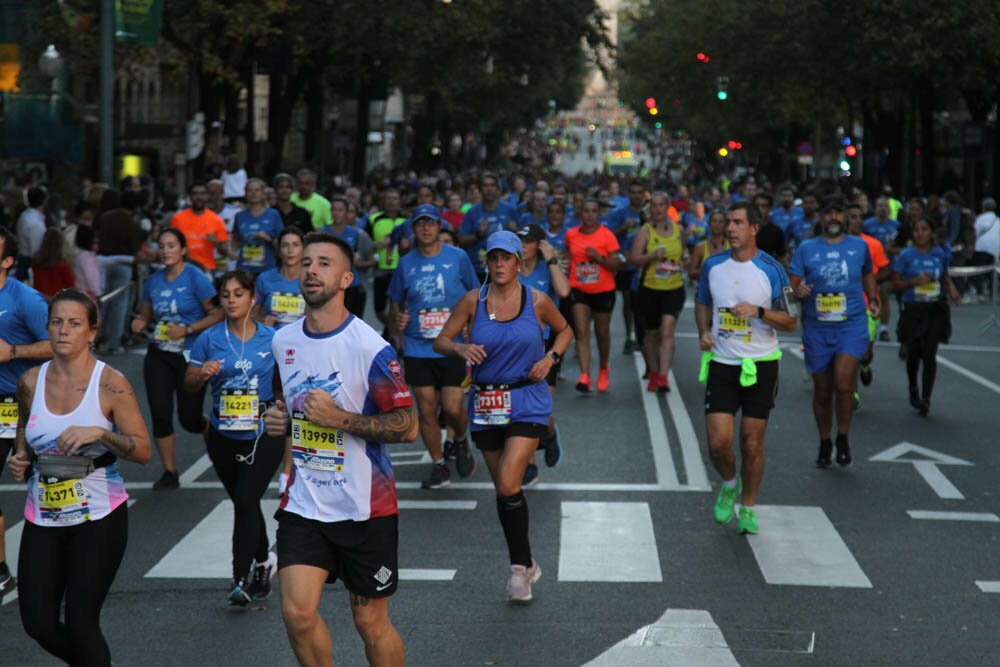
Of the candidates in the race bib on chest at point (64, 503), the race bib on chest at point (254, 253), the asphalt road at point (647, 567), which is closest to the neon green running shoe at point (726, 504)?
the asphalt road at point (647, 567)

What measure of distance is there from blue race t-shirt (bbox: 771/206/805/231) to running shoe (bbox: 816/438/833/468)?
38.3 feet

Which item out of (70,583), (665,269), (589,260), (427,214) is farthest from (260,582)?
(665,269)

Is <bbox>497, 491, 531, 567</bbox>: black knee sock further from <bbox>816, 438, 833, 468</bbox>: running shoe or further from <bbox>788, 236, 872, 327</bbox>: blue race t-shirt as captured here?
<bbox>816, 438, 833, 468</bbox>: running shoe

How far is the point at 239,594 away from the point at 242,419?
32.4 inches

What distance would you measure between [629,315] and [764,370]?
1034cm

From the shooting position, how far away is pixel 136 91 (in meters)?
61.2

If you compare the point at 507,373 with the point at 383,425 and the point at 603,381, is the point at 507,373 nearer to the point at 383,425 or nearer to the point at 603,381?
the point at 383,425

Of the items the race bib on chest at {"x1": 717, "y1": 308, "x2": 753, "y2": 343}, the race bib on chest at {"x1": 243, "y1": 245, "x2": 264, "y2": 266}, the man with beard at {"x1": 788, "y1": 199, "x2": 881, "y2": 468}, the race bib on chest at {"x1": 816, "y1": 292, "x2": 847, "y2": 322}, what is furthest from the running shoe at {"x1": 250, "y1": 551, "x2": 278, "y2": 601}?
the race bib on chest at {"x1": 243, "y1": 245, "x2": 264, "y2": 266}

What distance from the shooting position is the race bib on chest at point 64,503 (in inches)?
255

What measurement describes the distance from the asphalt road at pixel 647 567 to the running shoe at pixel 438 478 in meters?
0.09

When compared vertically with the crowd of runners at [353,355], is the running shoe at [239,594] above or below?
below

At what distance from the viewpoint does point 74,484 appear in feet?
21.3

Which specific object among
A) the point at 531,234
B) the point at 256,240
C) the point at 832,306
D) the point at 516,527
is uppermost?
the point at 531,234

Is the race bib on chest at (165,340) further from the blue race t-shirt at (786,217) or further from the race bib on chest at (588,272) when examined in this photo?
the blue race t-shirt at (786,217)
